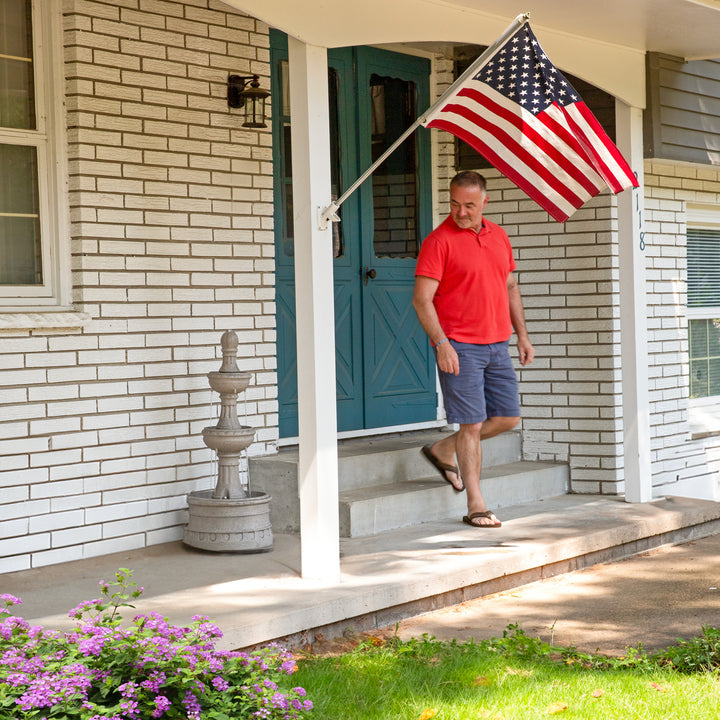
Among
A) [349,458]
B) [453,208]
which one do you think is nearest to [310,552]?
[349,458]

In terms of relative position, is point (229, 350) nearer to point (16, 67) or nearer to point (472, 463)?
point (472, 463)

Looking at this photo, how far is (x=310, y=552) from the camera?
5242 mm

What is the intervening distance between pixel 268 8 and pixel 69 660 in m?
3.12

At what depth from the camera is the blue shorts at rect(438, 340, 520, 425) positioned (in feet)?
21.2

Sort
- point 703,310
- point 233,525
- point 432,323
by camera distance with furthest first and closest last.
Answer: point 703,310, point 432,323, point 233,525

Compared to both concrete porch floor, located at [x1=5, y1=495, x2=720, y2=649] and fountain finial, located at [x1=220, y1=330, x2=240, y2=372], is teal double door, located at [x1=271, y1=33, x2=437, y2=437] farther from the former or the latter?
concrete porch floor, located at [x1=5, y1=495, x2=720, y2=649]

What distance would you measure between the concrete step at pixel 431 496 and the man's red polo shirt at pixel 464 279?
3.27 ft

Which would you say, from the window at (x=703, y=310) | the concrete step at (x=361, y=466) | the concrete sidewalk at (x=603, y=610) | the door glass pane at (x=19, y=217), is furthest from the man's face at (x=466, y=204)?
the window at (x=703, y=310)

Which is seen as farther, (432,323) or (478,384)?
(478,384)

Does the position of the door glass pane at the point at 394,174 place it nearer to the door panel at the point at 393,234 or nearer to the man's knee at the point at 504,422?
the door panel at the point at 393,234

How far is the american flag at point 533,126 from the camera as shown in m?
5.23

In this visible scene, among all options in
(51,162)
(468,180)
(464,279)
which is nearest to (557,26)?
(468,180)

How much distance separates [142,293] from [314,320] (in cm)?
129

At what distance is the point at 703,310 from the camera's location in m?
9.13
